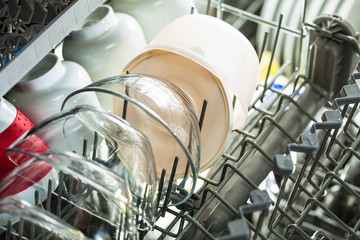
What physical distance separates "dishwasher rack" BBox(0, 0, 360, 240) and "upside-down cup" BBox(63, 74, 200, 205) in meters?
0.05

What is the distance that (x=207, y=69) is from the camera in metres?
0.75

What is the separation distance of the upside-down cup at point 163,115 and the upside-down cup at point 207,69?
42mm

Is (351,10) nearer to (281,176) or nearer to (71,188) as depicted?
(281,176)

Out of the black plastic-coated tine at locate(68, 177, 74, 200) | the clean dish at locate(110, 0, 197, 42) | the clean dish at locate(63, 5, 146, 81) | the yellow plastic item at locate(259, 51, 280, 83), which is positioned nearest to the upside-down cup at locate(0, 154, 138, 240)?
the black plastic-coated tine at locate(68, 177, 74, 200)

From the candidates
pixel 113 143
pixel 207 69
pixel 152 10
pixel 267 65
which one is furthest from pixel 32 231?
pixel 267 65

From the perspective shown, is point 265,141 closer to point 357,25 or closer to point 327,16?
point 327,16

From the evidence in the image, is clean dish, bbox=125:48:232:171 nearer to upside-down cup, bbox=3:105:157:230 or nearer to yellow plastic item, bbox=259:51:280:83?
upside-down cup, bbox=3:105:157:230

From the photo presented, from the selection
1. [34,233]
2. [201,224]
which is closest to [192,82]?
[201,224]

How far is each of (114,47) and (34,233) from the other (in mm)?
342

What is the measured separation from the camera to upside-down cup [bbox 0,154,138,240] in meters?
0.53

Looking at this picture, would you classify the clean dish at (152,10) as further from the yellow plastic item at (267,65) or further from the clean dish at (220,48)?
the yellow plastic item at (267,65)

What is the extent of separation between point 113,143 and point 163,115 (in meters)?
0.07

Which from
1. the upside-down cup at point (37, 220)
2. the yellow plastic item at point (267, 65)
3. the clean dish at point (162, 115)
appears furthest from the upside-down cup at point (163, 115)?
the yellow plastic item at point (267, 65)

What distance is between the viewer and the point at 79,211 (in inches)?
24.5
